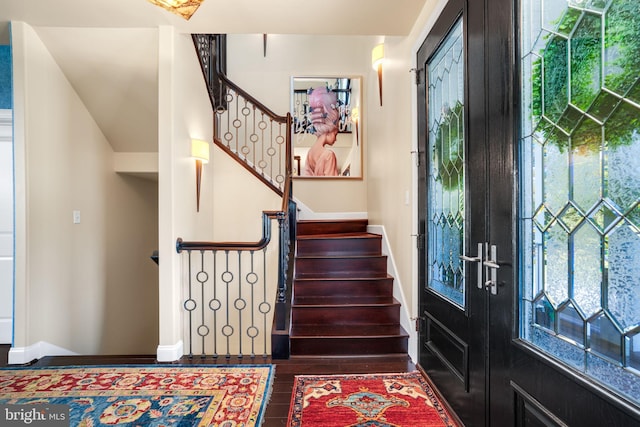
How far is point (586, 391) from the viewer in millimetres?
1012

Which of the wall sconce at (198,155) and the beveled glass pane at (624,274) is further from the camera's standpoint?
the wall sconce at (198,155)

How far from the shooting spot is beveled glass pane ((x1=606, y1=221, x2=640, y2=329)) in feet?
2.97

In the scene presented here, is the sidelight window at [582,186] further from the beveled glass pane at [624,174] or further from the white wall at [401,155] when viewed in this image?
the white wall at [401,155]

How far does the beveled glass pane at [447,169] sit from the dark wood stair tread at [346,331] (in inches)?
28.9

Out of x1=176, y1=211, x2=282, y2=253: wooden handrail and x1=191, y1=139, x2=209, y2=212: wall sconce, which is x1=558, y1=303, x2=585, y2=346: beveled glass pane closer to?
x1=176, y1=211, x2=282, y2=253: wooden handrail

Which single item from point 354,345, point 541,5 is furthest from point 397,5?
point 354,345

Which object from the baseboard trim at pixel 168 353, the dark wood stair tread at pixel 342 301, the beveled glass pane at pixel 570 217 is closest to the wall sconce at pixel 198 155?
the baseboard trim at pixel 168 353

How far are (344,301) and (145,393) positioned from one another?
1706 mm

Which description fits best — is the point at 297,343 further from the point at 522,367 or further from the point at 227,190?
the point at 227,190

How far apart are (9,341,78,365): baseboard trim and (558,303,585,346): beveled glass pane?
3575 mm

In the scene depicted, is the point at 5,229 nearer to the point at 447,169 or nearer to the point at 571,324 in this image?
the point at 447,169

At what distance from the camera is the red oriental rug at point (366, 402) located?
1.88m

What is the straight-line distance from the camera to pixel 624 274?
936mm

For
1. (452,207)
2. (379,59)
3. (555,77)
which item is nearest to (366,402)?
(452,207)
